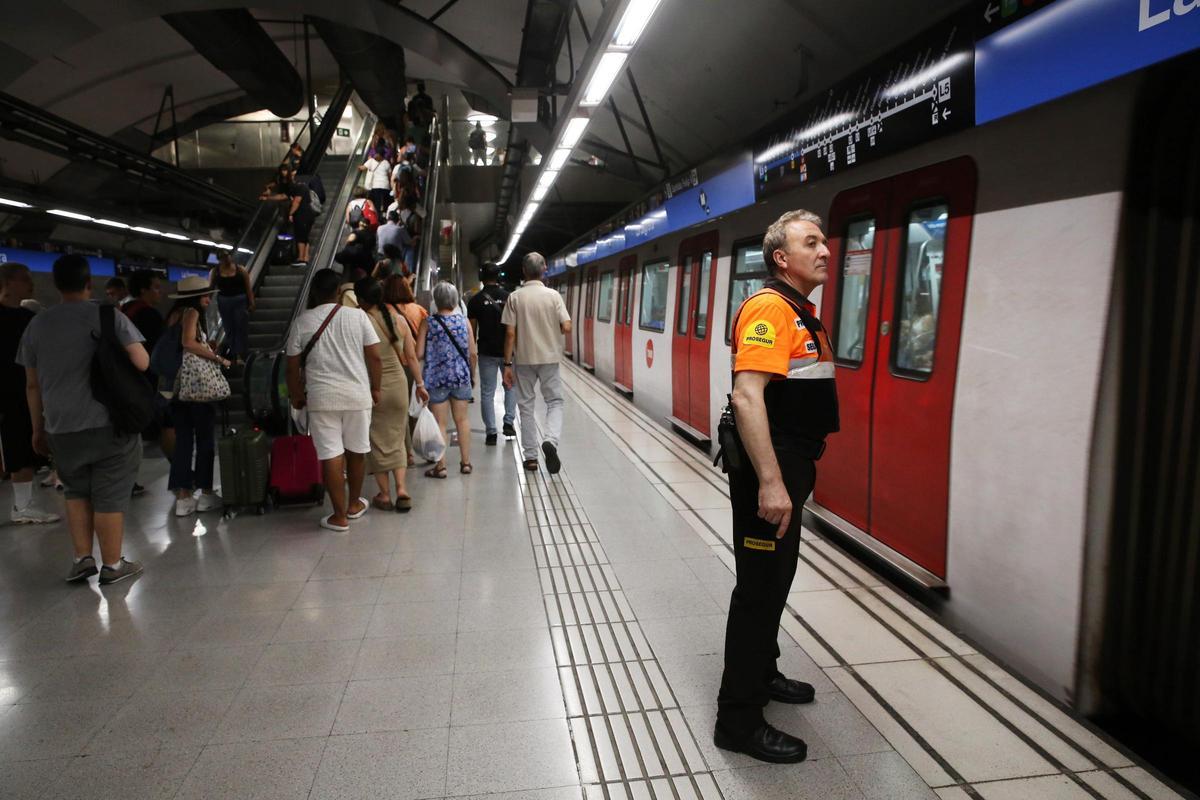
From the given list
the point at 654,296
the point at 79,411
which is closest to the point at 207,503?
the point at 79,411

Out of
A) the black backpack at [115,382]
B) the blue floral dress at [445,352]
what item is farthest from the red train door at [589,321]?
the black backpack at [115,382]

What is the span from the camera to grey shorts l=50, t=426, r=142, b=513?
3.09 m

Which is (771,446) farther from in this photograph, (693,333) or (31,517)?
(693,333)

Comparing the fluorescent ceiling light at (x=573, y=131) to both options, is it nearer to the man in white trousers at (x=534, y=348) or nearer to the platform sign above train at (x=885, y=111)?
the man in white trousers at (x=534, y=348)

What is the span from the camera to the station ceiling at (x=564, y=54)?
219 inches

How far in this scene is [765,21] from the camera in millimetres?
5754

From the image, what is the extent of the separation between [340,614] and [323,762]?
1025 mm

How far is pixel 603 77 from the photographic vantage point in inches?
161

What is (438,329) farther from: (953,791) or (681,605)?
(953,791)

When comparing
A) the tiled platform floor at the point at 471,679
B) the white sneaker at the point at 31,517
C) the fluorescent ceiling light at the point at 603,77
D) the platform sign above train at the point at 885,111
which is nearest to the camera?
the tiled platform floor at the point at 471,679

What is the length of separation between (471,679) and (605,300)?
955cm

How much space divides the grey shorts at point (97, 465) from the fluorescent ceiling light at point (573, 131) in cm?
356

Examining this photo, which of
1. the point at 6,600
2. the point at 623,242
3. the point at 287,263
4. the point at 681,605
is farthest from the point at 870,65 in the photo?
the point at 287,263

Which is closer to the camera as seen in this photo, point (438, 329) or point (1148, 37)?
→ point (1148, 37)
